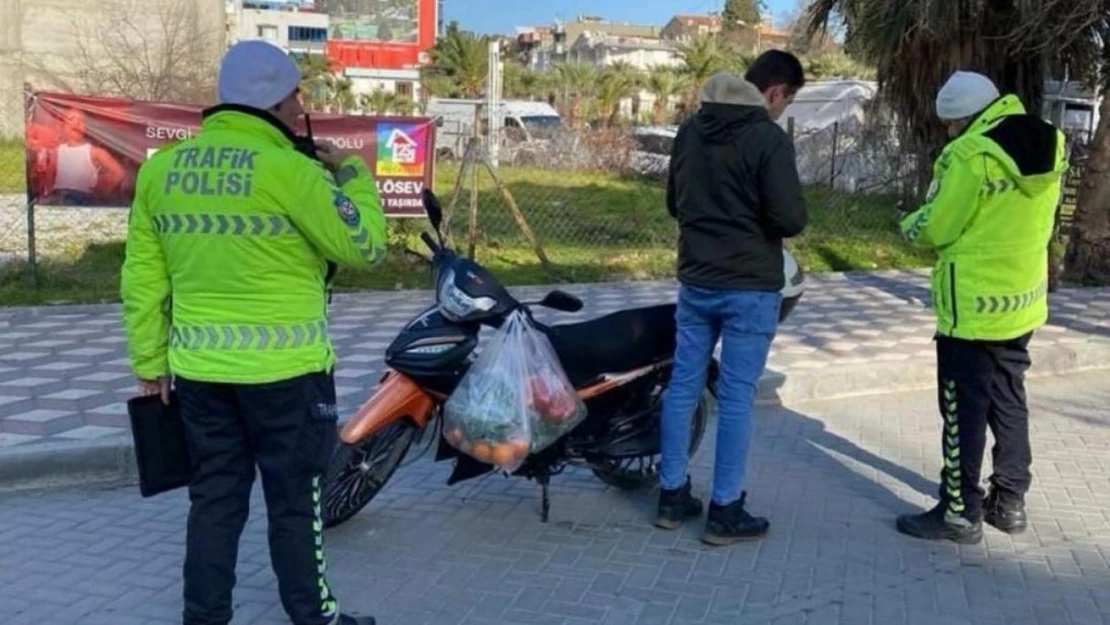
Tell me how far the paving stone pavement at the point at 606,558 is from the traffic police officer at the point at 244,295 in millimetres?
724

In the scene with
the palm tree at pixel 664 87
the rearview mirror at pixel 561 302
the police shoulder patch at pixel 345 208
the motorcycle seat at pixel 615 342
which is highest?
the palm tree at pixel 664 87

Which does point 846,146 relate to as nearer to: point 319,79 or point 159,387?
point 159,387

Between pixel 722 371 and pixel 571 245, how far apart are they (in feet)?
29.1

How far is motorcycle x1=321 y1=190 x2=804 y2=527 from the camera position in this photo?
4695 mm

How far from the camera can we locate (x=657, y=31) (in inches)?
4702

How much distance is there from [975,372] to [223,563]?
296cm

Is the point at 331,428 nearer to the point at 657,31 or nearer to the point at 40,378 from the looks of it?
the point at 40,378

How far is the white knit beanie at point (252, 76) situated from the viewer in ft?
11.0

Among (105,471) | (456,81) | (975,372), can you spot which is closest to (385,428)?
(105,471)

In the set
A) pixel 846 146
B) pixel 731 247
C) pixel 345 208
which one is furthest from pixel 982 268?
pixel 846 146

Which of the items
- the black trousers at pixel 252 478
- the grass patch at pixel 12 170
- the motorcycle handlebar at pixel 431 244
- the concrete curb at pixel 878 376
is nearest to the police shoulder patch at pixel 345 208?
the black trousers at pixel 252 478

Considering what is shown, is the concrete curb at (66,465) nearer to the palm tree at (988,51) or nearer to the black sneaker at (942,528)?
the black sneaker at (942,528)

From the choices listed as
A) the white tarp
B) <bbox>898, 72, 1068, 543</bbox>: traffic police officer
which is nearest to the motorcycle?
<bbox>898, 72, 1068, 543</bbox>: traffic police officer

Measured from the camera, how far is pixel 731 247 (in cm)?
458
